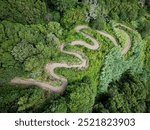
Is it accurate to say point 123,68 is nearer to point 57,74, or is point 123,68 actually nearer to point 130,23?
point 130,23

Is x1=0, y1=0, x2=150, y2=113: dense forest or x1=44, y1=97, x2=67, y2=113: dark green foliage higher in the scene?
x1=0, y1=0, x2=150, y2=113: dense forest

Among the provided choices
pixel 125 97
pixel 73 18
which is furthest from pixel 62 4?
pixel 125 97

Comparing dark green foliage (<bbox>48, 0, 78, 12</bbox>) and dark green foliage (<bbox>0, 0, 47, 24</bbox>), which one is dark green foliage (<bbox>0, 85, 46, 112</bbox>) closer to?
dark green foliage (<bbox>0, 0, 47, 24</bbox>)

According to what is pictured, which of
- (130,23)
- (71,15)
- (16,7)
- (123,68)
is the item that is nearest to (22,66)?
(16,7)

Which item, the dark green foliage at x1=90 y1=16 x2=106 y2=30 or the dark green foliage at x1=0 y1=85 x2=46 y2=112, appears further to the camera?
the dark green foliage at x1=90 y1=16 x2=106 y2=30

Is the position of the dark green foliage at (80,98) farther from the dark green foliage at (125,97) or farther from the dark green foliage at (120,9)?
the dark green foliage at (120,9)

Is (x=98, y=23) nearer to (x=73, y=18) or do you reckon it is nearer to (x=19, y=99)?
(x=73, y=18)

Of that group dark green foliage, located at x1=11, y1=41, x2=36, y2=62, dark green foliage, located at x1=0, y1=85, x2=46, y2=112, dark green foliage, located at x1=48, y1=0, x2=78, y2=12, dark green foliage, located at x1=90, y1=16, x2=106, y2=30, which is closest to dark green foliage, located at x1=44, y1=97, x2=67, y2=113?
dark green foliage, located at x1=0, y1=85, x2=46, y2=112

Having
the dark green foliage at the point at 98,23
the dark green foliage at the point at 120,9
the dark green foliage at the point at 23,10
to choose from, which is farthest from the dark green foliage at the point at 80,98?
the dark green foliage at the point at 120,9
